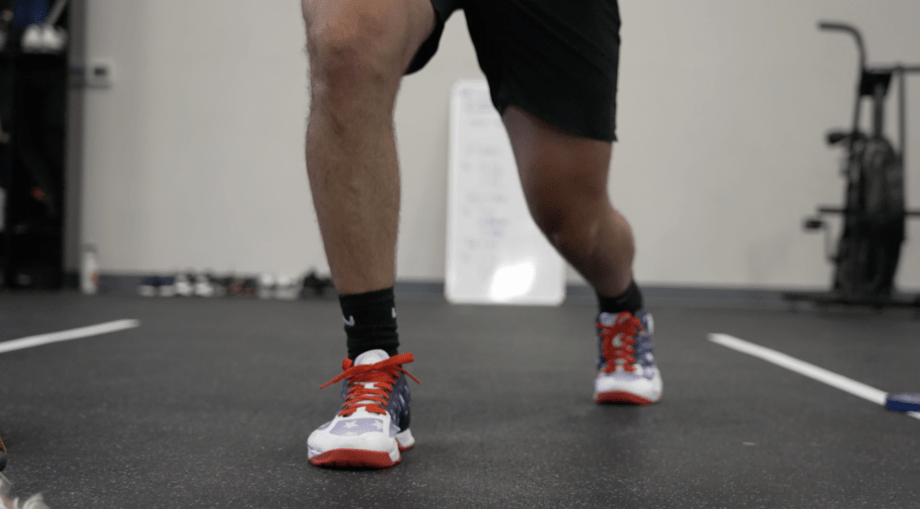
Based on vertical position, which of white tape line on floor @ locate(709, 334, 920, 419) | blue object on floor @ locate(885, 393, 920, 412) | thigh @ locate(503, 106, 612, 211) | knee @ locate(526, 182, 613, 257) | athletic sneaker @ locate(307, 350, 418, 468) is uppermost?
thigh @ locate(503, 106, 612, 211)

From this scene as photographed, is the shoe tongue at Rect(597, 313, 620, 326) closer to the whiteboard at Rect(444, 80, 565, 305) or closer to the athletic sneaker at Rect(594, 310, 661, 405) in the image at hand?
the athletic sneaker at Rect(594, 310, 661, 405)

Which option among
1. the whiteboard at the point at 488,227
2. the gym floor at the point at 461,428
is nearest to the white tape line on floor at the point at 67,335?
the gym floor at the point at 461,428

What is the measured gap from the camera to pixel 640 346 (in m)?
1.45

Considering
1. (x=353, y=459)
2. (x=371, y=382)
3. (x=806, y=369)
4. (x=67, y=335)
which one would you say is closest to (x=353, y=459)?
(x=353, y=459)

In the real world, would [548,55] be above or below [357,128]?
above

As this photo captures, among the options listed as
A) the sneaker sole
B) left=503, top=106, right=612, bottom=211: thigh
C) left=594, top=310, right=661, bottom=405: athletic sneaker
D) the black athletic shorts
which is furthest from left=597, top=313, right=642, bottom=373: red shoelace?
the sneaker sole

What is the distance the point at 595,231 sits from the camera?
132 cm

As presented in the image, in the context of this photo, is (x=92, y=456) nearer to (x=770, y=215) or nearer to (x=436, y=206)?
(x=436, y=206)

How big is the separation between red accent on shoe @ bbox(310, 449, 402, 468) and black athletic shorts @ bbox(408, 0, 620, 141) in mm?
548

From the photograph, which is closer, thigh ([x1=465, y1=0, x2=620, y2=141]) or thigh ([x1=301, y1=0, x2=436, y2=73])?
thigh ([x1=301, y1=0, x2=436, y2=73])

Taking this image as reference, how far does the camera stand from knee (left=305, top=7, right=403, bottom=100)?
0.94 meters

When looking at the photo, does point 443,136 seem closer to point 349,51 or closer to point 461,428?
point 461,428

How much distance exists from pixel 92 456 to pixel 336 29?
2.01 feet

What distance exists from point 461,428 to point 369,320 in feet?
0.94
